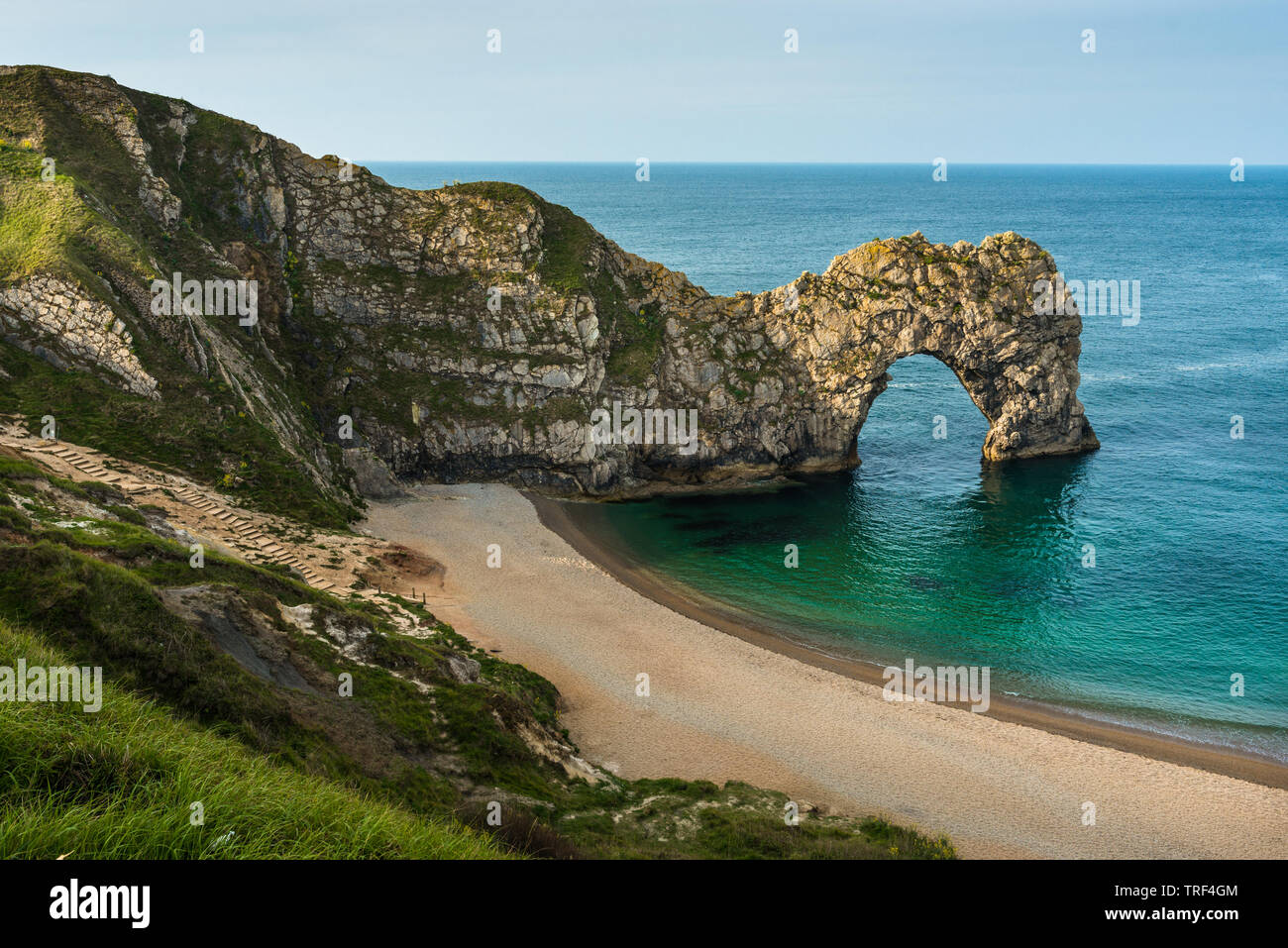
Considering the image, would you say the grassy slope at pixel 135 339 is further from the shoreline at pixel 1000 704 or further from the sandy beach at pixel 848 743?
the shoreline at pixel 1000 704

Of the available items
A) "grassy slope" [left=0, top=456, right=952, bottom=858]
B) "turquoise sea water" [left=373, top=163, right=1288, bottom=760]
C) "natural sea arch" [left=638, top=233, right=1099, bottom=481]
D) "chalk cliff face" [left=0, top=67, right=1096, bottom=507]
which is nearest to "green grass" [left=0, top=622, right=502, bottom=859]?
"grassy slope" [left=0, top=456, right=952, bottom=858]

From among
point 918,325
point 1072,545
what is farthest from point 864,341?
point 1072,545

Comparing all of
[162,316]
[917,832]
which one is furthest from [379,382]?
[917,832]

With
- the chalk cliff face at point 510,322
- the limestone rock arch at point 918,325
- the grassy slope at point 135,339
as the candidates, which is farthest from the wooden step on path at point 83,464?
the limestone rock arch at point 918,325

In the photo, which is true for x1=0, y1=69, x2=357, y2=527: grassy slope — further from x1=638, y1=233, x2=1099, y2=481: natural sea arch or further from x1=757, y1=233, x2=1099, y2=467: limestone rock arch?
x1=757, y1=233, x2=1099, y2=467: limestone rock arch

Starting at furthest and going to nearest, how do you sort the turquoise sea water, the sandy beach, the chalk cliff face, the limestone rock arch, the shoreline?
the limestone rock arch
the chalk cliff face
the turquoise sea water
the shoreline
the sandy beach
